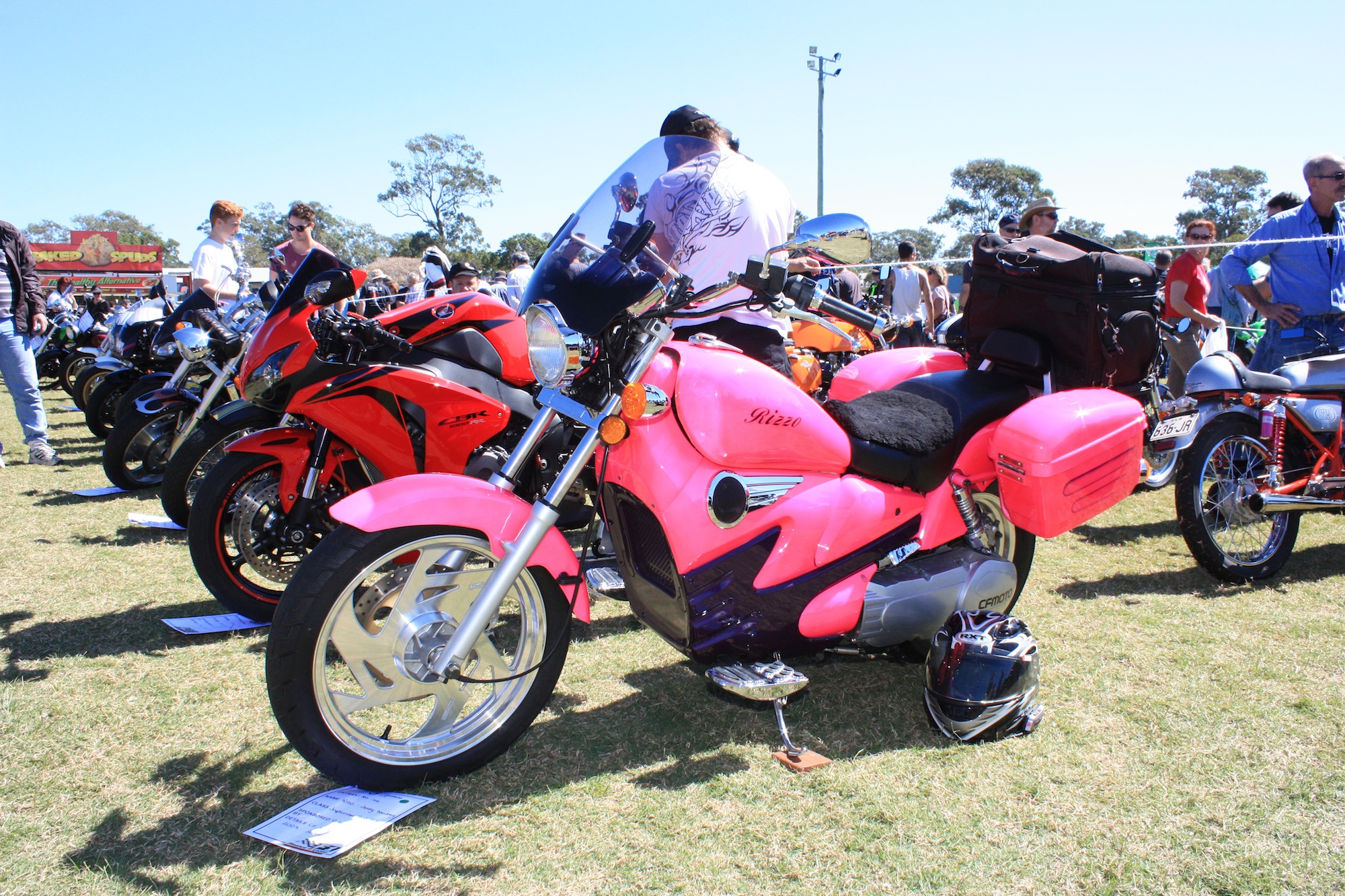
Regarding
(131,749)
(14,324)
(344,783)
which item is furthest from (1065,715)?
(14,324)

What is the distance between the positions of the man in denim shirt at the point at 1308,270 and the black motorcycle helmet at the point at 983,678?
339 cm

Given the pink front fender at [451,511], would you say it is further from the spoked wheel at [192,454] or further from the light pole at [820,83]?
the light pole at [820,83]

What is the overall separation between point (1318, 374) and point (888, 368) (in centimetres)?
247

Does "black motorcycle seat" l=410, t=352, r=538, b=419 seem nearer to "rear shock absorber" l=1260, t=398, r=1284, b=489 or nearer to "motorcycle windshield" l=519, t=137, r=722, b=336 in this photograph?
"motorcycle windshield" l=519, t=137, r=722, b=336

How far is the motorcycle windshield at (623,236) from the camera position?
2100 millimetres

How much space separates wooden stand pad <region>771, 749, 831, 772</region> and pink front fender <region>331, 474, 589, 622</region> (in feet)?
2.65

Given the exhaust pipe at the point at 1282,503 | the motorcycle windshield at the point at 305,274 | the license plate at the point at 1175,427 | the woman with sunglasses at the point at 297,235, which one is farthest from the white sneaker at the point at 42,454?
the exhaust pipe at the point at 1282,503

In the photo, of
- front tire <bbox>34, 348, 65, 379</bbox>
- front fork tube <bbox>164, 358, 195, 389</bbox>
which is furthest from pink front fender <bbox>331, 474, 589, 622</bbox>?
front tire <bbox>34, 348, 65, 379</bbox>

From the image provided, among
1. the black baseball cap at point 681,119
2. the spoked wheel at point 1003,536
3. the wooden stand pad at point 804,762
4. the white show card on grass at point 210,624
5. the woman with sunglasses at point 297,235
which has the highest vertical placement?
the black baseball cap at point 681,119

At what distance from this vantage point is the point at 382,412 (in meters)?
3.27

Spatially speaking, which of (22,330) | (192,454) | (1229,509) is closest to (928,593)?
(1229,509)

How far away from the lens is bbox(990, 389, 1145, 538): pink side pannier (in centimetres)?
247

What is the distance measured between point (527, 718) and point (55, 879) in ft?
3.59

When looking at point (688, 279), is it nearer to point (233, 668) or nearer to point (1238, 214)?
point (233, 668)
